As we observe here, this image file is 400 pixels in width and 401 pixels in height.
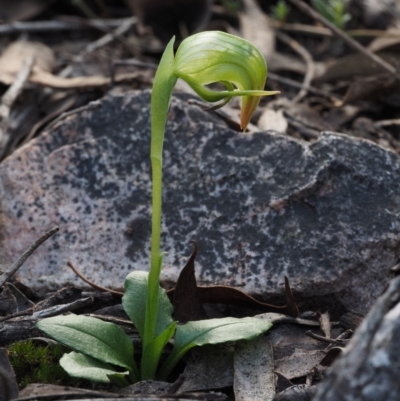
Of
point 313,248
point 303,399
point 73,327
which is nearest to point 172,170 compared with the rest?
point 313,248

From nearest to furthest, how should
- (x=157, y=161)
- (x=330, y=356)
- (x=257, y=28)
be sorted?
(x=157, y=161) → (x=330, y=356) → (x=257, y=28)

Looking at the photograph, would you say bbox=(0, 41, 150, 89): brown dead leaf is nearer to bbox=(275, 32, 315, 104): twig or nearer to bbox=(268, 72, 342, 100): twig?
bbox=(268, 72, 342, 100): twig

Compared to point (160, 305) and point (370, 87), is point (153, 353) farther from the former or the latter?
point (370, 87)

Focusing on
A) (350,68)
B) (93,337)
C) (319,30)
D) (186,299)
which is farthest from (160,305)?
(319,30)

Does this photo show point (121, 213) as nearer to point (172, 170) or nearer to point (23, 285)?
point (172, 170)

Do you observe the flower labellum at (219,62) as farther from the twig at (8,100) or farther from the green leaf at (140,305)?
the twig at (8,100)

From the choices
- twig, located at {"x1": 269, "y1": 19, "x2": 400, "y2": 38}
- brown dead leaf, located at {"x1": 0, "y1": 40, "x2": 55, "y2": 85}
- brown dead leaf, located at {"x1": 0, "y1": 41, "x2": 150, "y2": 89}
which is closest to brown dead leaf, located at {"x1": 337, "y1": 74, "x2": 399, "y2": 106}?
twig, located at {"x1": 269, "y1": 19, "x2": 400, "y2": 38}
